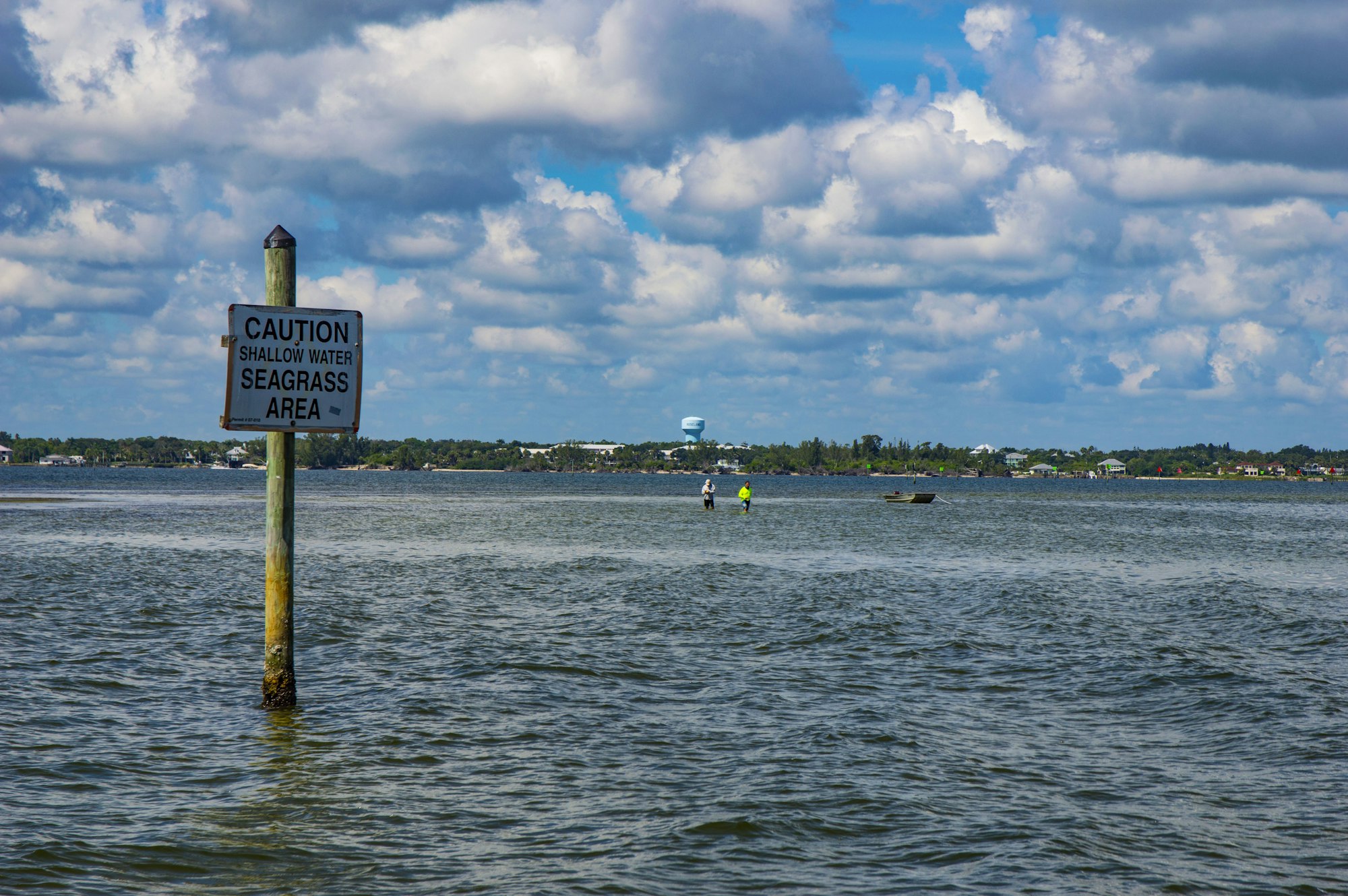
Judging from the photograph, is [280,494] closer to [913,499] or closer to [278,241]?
[278,241]

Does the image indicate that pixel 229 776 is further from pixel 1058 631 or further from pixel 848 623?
pixel 1058 631

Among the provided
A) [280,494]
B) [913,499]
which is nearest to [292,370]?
[280,494]

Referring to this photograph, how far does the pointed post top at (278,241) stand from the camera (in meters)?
13.1

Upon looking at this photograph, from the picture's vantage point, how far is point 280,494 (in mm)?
12883

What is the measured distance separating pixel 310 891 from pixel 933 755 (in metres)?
6.80

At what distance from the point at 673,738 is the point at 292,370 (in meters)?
6.02

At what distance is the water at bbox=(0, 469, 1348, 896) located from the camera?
344 inches

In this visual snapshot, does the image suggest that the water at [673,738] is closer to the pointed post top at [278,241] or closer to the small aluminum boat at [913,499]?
the pointed post top at [278,241]

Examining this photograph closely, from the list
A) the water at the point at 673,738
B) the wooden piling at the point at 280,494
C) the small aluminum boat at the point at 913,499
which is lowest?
the small aluminum boat at the point at 913,499

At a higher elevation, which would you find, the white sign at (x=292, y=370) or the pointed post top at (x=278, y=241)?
the pointed post top at (x=278, y=241)

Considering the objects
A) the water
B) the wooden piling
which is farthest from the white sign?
the water

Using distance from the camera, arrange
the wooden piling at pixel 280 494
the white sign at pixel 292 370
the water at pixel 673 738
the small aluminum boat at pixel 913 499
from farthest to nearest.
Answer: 1. the small aluminum boat at pixel 913 499
2. the wooden piling at pixel 280 494
3. the white sign at pixel 292 370
4. the water at pixel 673 738

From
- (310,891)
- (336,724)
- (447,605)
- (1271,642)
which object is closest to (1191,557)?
(1271,642)

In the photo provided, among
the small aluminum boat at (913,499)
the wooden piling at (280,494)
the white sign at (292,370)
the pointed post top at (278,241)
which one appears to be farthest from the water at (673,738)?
the small aluminum boat at (913,499)
